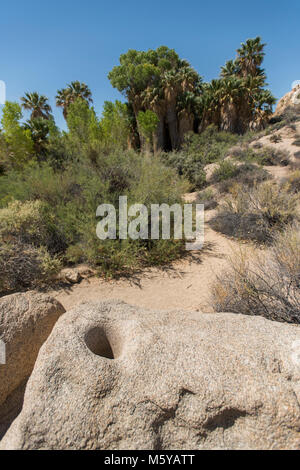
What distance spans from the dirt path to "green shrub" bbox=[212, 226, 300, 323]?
66 centimetres

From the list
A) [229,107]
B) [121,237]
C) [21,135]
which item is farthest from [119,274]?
[229,107]

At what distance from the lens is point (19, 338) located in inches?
64.1

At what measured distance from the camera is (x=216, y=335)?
4.45 feet

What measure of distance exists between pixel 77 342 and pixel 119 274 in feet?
10.3

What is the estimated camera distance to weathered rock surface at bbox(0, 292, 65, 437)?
4.91ft

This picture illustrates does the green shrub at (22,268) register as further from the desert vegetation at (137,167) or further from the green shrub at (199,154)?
the green shrub at (199,154)

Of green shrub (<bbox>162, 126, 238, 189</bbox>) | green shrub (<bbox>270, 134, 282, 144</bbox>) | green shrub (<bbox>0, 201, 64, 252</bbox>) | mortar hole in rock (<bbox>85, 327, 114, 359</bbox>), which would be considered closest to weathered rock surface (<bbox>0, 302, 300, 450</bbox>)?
mortar hole in rock (<bbox>85, 327, 114, 359</bbox>)

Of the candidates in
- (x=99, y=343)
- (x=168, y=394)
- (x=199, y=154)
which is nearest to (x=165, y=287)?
(x=99, y=343)

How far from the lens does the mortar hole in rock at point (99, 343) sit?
1.42 meters

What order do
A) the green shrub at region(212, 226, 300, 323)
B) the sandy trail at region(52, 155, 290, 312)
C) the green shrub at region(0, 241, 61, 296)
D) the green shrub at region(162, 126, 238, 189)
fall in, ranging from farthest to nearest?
1. the green shrub at region(162, 126, 238, 189)
2. the green shrub at region(0, 241, 61, 296)
3. the sandy trail at region(52, 155, 290, 312)
4. the green shrub at region(212, 226, 300, 323)

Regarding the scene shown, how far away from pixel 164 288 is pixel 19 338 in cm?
267

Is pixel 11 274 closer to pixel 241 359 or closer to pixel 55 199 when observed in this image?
pixel 55 199

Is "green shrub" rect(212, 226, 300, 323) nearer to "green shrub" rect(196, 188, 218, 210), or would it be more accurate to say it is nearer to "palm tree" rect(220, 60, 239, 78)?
"green shrub" rect(196, 188, 218, 210)

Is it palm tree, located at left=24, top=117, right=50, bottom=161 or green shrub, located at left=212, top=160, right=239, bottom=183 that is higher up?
palm tree, located at left=24, top=117, right=50, bottom=161
